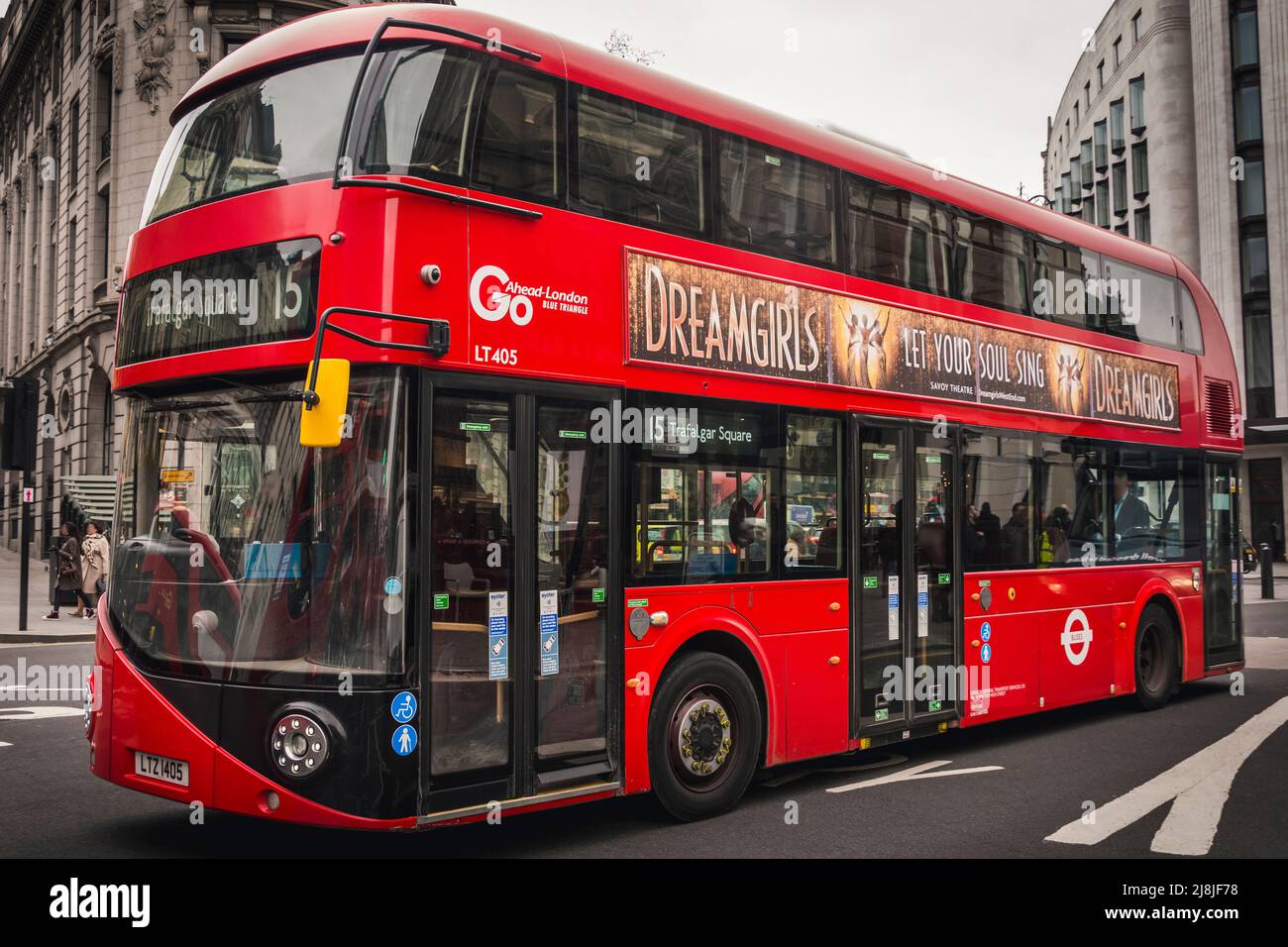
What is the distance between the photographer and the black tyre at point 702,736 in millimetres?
6918

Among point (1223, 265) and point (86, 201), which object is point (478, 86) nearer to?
point (86, 201)

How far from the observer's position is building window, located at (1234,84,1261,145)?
1741 inches

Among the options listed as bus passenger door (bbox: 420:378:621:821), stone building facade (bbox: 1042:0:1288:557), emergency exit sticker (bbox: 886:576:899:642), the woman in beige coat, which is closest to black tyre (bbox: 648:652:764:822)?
bus passenger door (bbox: 420:378:621:821)

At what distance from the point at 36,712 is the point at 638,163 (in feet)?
25.8

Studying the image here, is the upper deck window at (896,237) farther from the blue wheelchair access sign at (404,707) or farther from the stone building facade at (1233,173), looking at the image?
the stone building facade at (1233,173)

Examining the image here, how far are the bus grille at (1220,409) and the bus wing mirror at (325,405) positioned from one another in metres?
10.6

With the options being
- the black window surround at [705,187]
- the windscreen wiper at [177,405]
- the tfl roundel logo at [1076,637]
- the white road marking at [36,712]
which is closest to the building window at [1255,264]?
the tfl roundel logo at [1076,637]

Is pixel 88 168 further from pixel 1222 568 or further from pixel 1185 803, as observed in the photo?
pixel 1185 803

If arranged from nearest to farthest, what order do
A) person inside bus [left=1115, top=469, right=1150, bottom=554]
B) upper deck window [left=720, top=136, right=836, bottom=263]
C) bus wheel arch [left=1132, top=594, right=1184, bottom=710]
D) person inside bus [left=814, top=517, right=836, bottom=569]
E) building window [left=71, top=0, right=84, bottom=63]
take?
upper deck window [left=720, top=136, right=836, bottom=263], person inside bus [left=814, top=517, right=836, bottom=569], person inside bus [left=1115, top=469, right=1150, bottom=554], bus wheel arch [left=1132, top=594, right=1184, bottom=710], building window [left=71, top=0, right=84, bottom=63]

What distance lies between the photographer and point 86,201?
107ft

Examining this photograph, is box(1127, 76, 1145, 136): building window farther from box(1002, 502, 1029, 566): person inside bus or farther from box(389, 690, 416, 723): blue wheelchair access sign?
box(389, 690, 416, 723): blue wheelchair access sign

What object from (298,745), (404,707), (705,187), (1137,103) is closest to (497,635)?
(404,707)

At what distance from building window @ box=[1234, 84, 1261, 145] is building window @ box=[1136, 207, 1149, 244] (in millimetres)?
6168
